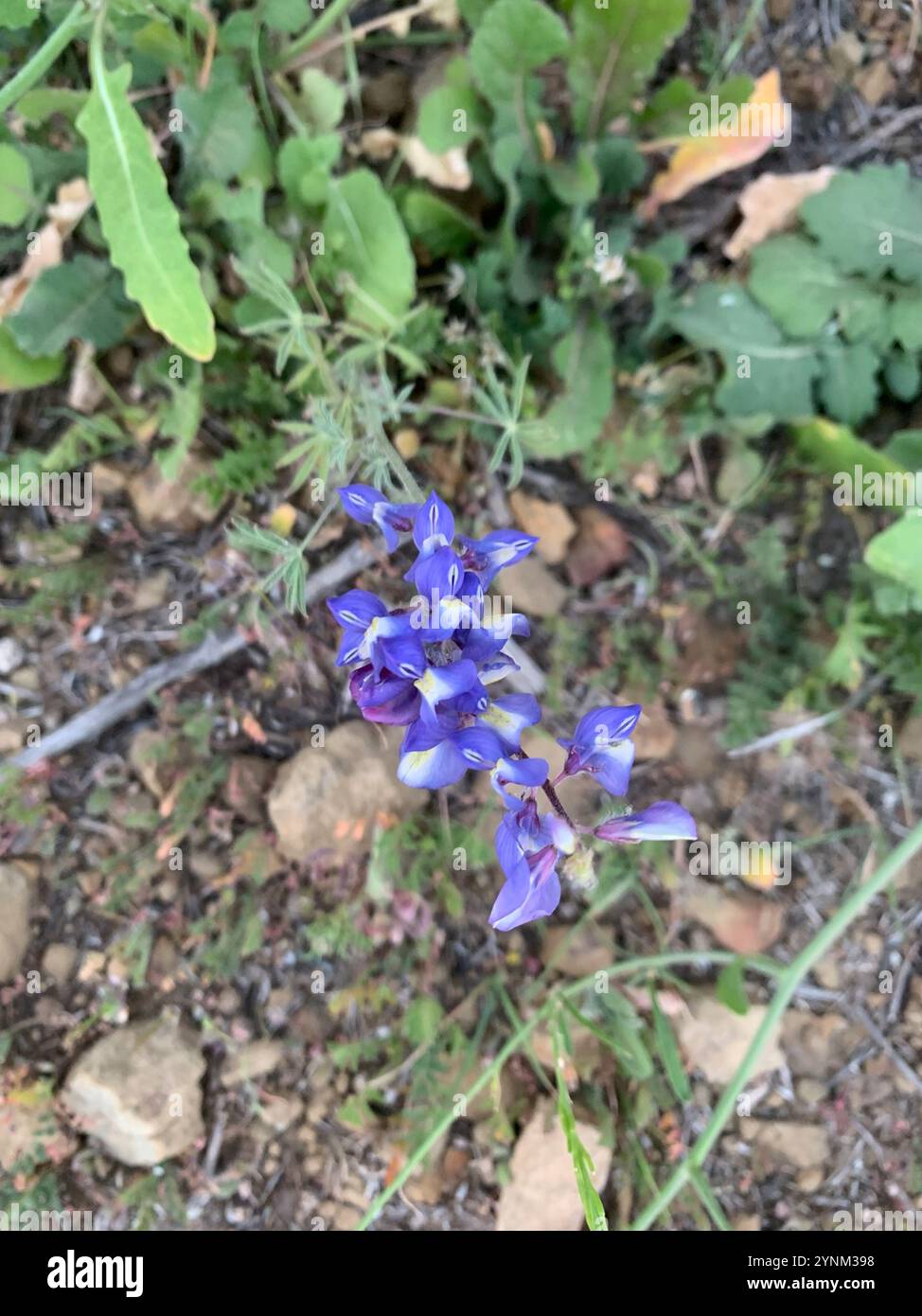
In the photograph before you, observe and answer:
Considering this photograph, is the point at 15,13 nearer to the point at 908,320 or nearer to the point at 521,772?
the point at 521,772

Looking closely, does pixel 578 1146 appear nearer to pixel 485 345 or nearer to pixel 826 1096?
pixel 826 1096

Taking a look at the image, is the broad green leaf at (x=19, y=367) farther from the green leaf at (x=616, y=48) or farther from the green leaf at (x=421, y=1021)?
the green leaf at (x=421, y=1021)

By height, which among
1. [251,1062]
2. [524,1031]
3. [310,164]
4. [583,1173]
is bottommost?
[251,1062]

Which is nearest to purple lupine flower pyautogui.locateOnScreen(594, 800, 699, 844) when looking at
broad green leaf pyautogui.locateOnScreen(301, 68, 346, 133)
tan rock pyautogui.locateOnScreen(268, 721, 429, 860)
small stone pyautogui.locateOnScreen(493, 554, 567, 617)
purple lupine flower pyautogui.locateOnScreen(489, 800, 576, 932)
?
purple lupine flower pyautogui.locateOnScreen(489, 800, 576, 932)

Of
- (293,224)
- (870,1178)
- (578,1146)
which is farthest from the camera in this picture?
(870,1178)

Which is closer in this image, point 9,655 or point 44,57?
point 44,57

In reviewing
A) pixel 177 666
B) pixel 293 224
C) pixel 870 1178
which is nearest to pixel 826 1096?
pixel 870 1178

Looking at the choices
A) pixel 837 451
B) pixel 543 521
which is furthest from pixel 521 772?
pixel 837 451
